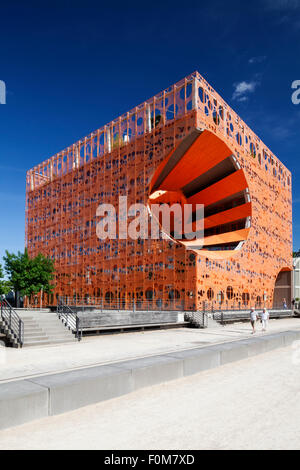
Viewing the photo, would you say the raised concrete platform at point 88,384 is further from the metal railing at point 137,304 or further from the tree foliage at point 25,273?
the tree foliage at point 25,273

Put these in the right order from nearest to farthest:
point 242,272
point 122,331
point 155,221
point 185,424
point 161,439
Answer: point 161,439, point 185,424, point 122,331, point 155,221, point 242,272

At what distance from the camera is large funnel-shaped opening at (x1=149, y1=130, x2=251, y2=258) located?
3838 cm

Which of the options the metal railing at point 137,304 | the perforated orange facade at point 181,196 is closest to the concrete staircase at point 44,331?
the metal railing at point 137,304

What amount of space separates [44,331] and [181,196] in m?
31.9

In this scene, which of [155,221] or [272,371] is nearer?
[272,371]

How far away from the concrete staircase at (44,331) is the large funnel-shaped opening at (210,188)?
21.6 m

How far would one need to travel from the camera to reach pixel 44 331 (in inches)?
658

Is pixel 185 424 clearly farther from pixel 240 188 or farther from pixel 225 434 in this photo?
pixel 240 188

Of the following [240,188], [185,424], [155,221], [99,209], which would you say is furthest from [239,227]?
[185,424]

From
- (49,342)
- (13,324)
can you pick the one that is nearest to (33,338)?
(49,342)

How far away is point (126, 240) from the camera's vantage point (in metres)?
39.5

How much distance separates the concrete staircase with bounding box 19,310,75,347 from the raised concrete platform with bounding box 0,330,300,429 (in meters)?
8.73

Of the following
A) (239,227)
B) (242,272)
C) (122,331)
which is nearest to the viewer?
(122,331)
